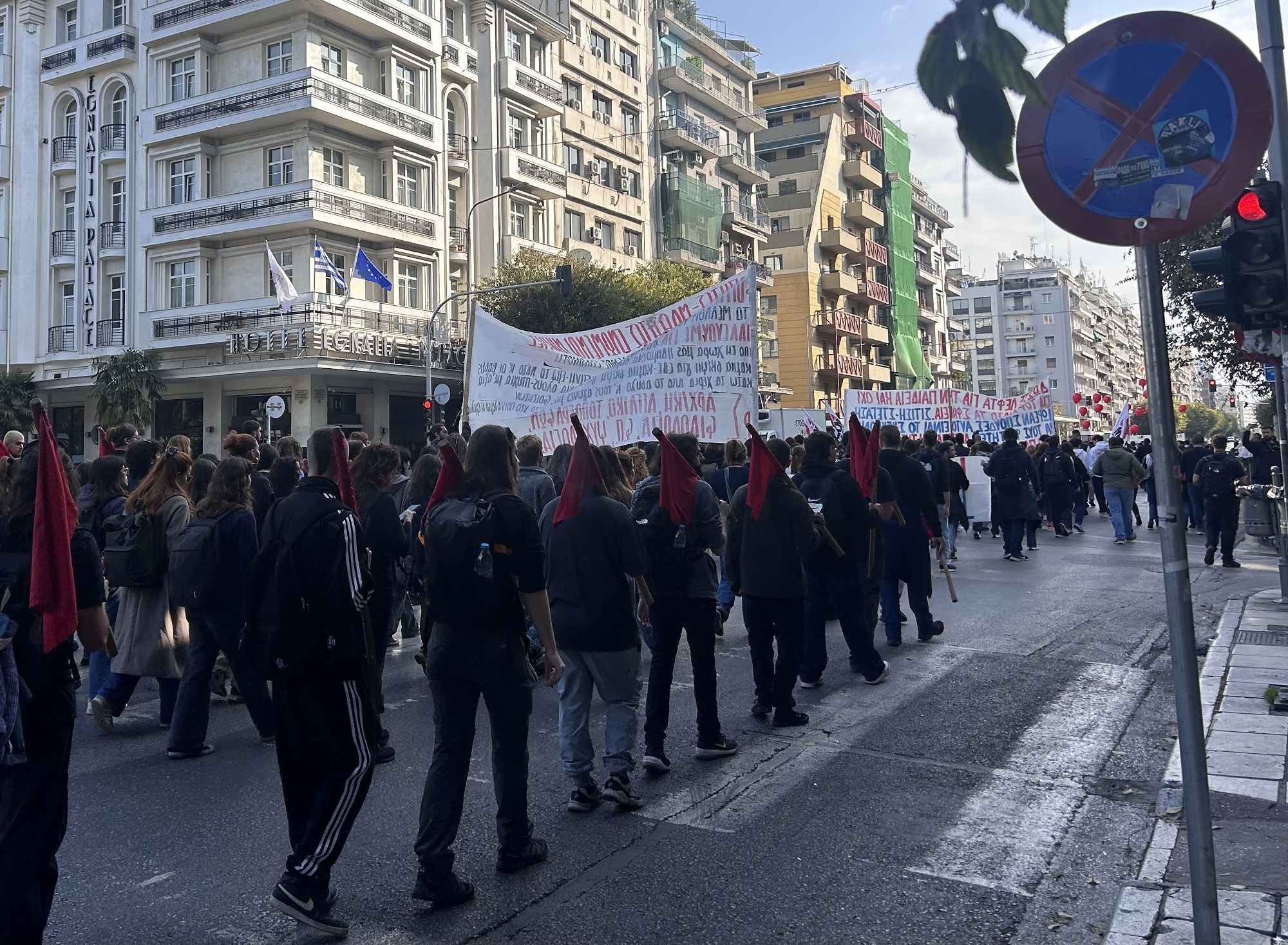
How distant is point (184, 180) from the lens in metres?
35.6

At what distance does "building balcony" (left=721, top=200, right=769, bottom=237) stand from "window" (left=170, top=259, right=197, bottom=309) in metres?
27.4

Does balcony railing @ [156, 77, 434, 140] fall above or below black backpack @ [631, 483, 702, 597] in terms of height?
above

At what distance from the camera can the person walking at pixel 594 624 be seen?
17.0 ft

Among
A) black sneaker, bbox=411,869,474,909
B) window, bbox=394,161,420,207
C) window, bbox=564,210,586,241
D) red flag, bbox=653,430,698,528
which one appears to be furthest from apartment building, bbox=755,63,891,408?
black sneaker, bbox=411,869,474,909

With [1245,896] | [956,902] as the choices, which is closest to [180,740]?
[956,902]

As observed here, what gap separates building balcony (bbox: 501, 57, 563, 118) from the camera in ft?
A: 131

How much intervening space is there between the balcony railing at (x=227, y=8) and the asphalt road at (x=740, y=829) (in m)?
32.0

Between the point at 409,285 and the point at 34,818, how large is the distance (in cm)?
3477

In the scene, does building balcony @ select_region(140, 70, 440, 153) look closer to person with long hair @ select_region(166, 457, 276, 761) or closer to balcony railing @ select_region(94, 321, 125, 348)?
balcony railing @ select_region(94, 321, 125, 348)

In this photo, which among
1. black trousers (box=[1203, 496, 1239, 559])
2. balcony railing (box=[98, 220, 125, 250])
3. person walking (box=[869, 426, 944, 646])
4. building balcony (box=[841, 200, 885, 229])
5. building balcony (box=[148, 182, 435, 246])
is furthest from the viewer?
building balcony (box=[841, 200, 885, 229])

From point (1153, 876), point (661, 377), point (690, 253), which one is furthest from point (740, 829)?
point (690, 253)

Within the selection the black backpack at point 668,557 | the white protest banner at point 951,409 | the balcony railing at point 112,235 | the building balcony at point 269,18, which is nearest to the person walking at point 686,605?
the black backpack at point 668,557

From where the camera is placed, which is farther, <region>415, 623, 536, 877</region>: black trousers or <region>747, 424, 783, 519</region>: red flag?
<region>747, 424, 783, 519</region>: red flag

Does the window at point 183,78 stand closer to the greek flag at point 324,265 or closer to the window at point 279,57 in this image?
the window at point 279,57
